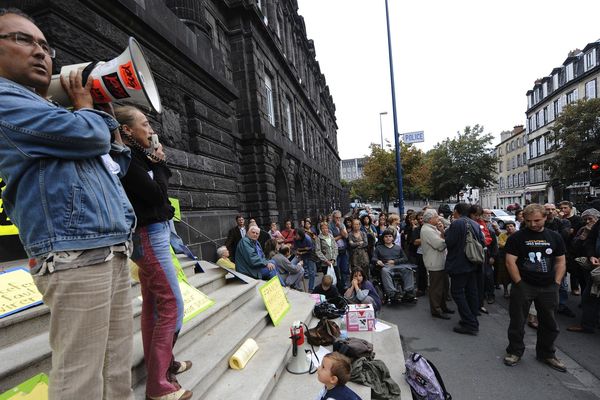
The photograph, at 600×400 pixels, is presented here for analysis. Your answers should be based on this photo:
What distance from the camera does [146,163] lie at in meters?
2.13

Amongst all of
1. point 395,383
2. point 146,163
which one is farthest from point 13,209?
point 395,383

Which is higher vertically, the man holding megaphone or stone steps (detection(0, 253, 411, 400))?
the man holding megaphone

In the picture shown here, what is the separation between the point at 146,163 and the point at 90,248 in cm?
93

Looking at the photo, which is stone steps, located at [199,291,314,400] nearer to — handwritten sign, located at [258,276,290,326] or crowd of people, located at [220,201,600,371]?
handwritten sign, located at [258,276,290,326]

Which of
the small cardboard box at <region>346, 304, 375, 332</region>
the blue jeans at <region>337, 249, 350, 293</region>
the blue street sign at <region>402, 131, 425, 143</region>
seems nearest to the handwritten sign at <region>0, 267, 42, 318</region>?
the small cardboard box at <region>346, 304, 375, 332</region>

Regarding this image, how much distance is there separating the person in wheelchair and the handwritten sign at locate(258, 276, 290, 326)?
2943 millimetres

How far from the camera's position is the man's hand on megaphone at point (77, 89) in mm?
1463

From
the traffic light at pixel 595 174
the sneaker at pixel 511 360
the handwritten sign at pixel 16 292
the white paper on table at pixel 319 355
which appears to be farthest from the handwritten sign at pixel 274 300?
the traffic light at pixel 595 174

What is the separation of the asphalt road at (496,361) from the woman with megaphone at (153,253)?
322 centimetres

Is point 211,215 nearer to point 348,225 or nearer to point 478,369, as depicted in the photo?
point 348,225

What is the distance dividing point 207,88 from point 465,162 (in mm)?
36265

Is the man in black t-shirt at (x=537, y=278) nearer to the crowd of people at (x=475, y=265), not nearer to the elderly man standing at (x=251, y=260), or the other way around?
the crowd of people at (x=475, y=265)

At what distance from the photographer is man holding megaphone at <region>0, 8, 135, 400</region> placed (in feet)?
4.10

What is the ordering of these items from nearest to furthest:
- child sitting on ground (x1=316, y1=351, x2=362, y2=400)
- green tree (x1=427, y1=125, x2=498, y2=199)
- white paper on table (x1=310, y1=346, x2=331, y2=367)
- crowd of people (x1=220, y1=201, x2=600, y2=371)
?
child sitting on ground (x1=316, y1=351, x2=362, y2=400), white paper on table (x1=310, y1=346, x2=331, y2=367), crowd of people (x1=220, y1=201, x2=600, y2=371), green tree (x1=427, y1=125, x2=498, y2=199)
